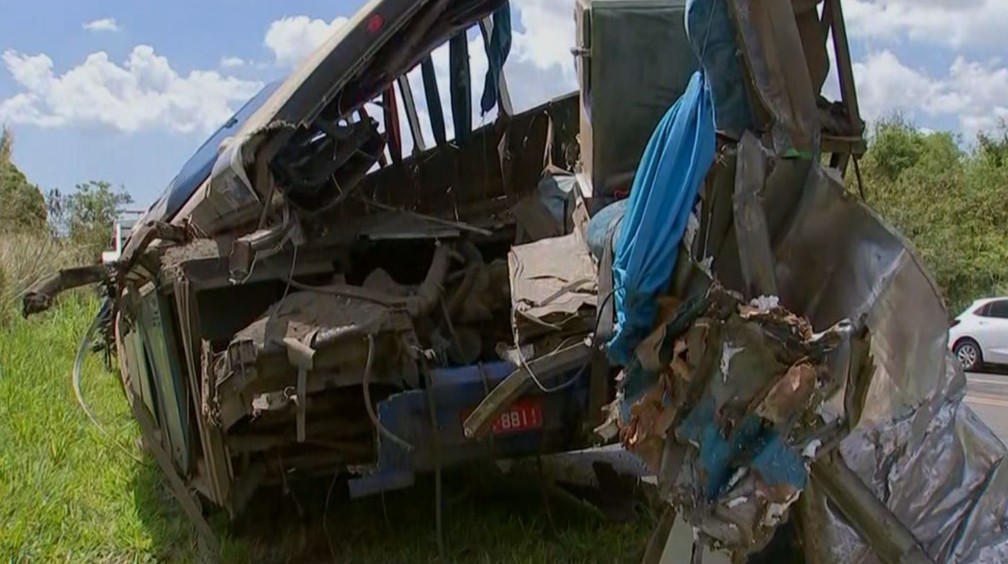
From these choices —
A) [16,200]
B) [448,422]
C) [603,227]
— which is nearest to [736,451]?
[603,227]

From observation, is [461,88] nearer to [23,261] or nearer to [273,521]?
[273,521]

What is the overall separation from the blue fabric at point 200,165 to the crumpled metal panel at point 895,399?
2.90 meters

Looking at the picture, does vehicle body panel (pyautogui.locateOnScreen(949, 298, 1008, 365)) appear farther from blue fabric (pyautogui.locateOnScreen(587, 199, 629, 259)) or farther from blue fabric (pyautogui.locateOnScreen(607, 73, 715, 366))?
blue fabric (pyautogui.locateOnScreen(607, 73, 715, 366))

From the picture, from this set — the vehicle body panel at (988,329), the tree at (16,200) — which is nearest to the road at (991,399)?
the vehicle body panel at (988,329)

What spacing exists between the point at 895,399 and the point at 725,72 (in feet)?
3.29

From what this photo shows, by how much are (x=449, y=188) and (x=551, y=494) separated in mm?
1928

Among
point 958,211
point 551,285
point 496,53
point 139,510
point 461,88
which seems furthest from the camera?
point 958,211

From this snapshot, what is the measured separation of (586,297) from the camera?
3.62 meters

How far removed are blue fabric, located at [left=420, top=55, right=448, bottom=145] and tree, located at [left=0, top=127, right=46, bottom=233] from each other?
9.12 meters

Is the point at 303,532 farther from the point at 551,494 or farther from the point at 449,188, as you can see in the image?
the point at 449,188

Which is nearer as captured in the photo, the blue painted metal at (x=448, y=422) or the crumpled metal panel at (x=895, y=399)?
the crumpled metal panel at (x=895, y=399)

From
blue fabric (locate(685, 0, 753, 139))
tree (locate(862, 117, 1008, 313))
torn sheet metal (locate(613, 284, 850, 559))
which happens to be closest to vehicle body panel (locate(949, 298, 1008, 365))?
tree (locate(862, 117, 1008, 313))

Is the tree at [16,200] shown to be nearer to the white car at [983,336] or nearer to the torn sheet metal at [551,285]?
the torn sheet metal at [551,285]

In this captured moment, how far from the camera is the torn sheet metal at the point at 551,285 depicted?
3.58 meters
